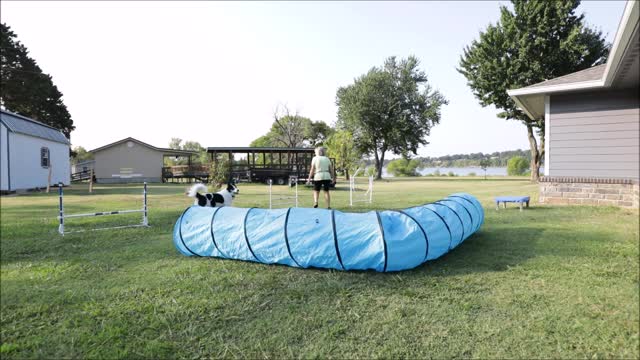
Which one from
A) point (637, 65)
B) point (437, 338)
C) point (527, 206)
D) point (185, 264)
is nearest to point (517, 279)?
point (437, 338)

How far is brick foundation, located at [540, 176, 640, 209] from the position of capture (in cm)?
824

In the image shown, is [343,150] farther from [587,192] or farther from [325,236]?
[325,236]

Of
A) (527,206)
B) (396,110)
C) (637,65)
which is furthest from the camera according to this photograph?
(396,110)

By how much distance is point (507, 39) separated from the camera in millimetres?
20312

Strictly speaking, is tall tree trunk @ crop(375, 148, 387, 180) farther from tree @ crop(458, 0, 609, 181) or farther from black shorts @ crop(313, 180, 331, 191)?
black shorts @ crop(313, 180, 331, 191)

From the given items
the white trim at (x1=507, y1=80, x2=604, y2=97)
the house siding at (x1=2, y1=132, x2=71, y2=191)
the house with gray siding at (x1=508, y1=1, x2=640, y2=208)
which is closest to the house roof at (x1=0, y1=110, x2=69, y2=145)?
the house siding at (x1=2, y1=132, x2=71, y2=191)

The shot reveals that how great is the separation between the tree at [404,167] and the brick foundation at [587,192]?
35.6 meters

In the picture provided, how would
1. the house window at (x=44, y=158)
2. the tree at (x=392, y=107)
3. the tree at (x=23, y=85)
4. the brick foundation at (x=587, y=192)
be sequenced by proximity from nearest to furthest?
the brick foundation at (x=587, y=192) → the tree at (x=23, y=85) → the house window at (x=44, y=158) → the tree at (x=392, y=107)

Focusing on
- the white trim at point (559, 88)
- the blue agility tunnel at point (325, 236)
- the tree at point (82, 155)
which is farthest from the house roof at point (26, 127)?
the white trim at point (559, 88)

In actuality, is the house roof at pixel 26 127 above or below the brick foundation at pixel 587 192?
above

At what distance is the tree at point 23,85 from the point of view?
38.9 feet

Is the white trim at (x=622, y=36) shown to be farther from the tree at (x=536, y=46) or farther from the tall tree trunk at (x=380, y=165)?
the tall tree trunk at (x=380, y=165)

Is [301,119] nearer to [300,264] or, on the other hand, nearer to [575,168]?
[575,168]

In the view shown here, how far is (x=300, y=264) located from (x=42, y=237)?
4645mm
